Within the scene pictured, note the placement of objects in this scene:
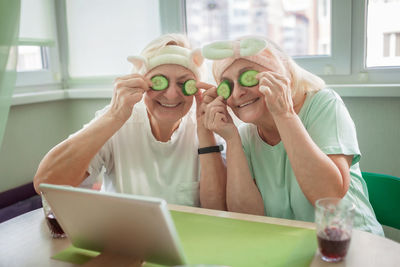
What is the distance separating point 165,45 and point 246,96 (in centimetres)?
41

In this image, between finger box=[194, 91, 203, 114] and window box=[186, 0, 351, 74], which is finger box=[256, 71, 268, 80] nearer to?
finger box=[194, 91, 203, 114]

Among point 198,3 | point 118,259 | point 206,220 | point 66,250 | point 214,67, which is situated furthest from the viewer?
point 198,3

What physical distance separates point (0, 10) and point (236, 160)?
1163mm

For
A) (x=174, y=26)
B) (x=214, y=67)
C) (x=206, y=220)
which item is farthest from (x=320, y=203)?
(x=174, y=26)

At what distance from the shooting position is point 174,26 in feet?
8.30

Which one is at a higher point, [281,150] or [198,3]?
[198,3]

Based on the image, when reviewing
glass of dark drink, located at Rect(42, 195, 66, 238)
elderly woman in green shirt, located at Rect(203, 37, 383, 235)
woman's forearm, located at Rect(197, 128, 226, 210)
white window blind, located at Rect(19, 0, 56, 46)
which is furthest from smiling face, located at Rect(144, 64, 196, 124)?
white window blind, located at Rect(19, 0, 56, 46)

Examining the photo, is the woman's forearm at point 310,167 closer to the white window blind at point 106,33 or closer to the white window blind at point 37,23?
the white window blind at point 106,33

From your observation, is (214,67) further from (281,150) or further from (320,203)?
(320,203)

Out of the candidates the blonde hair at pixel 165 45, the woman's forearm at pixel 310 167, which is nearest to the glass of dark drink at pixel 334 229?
the woman's forearm at pixel 310 167

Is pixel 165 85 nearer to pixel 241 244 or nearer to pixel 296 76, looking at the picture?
pixel 296 76

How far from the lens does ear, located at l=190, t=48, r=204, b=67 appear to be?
1.57 m

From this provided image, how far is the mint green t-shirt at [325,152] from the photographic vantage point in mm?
1345

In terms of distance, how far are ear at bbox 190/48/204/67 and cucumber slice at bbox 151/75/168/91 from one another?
0.45 feet
